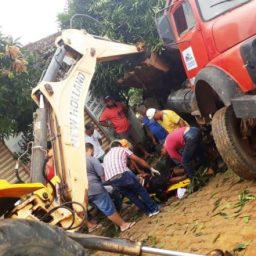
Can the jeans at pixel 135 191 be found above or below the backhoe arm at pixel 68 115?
below

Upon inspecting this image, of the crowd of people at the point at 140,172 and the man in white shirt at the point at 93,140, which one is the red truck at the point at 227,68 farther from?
the man in white shirt at the point at 93,140

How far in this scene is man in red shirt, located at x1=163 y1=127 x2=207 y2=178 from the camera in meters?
5.95

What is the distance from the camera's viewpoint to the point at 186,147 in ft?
19.6

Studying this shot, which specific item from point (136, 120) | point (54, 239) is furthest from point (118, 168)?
point (136, 120)

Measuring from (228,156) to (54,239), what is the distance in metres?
2.76

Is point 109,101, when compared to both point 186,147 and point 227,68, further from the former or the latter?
point 227,68

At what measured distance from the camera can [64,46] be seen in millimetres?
6012

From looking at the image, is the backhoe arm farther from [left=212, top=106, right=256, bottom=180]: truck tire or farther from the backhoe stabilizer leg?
[left=212, top=106, right=256, bottom=180]: truck tire

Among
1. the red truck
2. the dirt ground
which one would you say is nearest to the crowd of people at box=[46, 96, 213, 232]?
the dirt ground

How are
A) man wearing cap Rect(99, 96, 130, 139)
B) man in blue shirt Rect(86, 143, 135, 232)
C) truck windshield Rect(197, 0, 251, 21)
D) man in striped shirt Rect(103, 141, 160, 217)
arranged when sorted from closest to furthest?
truck windshield Rect(197, 0, 251, 21), man in striped shirt Rect(103, 141, 160, 217), man in blue shirt Rect(86, 143, 135, 232), man wearing cap Rect(99, 96, 130, 139)

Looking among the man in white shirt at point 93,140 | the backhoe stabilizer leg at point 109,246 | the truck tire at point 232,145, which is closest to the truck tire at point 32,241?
the backhoe stabilizer leg at point 109,246

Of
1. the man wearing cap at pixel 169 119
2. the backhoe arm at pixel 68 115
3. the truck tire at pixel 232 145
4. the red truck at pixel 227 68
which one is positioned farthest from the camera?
the man wearing cap at pixel 169 119

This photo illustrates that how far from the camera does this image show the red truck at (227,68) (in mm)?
4262

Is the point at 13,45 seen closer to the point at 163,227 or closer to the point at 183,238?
the point at 163,227
